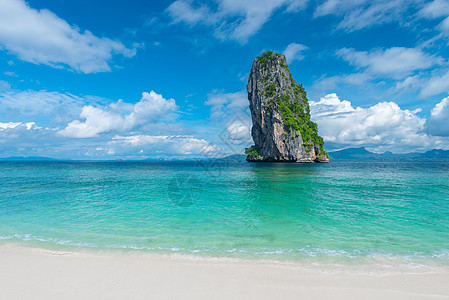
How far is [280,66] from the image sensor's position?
371 feet

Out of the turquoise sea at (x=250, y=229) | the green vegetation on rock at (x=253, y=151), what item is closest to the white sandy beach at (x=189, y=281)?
the turquoise sea at (x=250, y=229)

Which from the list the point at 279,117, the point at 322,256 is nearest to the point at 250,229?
the point at 322,256

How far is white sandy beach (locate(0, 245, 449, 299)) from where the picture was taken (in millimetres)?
4492

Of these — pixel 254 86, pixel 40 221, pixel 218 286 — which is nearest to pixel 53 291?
pixel 218 286

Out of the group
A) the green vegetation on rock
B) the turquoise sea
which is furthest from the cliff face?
the turquoise sea

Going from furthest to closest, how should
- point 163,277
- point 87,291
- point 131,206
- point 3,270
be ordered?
point 131,206 < point 3,270 < point 163,277 < point 87,291

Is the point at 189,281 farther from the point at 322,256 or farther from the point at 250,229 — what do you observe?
the point at 250,229

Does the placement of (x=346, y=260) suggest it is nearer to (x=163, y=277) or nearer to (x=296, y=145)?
(x=163, y=277)

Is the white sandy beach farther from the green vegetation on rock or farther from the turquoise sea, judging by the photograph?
the green vegetation on rock

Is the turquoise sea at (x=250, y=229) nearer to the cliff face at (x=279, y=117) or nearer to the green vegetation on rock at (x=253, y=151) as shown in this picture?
the cliff face at (x=279, y=117)

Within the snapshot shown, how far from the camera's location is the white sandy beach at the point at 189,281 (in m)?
4.49

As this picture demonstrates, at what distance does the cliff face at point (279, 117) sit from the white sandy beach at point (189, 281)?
93.6 metres

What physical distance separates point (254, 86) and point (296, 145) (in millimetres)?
39922

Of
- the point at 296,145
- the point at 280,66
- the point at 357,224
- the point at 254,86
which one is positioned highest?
the point at 280,66
